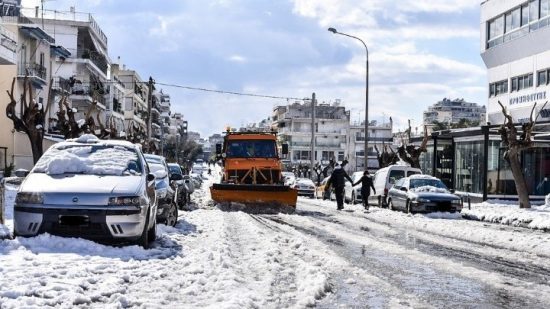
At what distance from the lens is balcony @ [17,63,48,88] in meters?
43.3

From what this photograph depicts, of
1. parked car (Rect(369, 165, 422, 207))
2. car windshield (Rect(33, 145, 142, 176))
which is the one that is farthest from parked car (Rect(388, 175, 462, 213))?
car windshield (Rect(33, 145, 142, 176))

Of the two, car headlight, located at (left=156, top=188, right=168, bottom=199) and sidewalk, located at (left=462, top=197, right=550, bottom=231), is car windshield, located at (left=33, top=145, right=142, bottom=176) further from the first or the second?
sidewalk, located at (left=462, top=197, right=550, bottom=231)

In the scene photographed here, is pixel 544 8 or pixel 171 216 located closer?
pixel 171 216

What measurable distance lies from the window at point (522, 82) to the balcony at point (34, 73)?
1077 inches

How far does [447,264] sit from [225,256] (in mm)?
3252

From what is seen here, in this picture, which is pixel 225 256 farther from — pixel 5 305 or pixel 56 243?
pixel 5 305

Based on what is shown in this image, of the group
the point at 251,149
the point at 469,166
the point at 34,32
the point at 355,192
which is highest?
the point at 34,32

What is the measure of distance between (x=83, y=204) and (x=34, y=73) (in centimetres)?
Result: 3712

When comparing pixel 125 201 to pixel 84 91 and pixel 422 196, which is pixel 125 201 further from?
pixel 84 91

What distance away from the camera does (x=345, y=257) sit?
11.2 meters

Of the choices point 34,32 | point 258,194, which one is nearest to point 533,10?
point 258,194

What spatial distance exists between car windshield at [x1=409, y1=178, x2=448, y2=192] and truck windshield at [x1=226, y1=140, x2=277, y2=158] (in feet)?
17.4

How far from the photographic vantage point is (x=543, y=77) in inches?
1427

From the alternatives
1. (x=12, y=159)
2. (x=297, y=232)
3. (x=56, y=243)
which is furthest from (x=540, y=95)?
(x=56, y=243)
